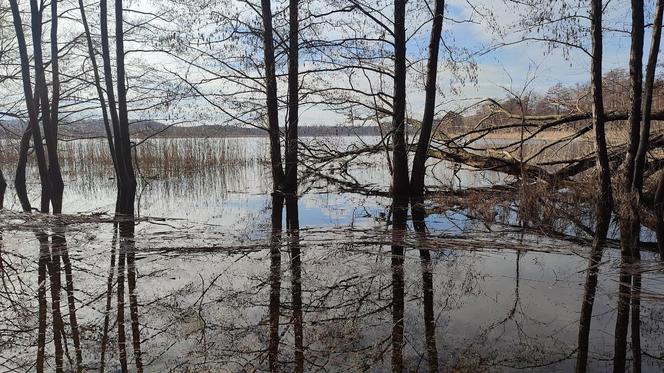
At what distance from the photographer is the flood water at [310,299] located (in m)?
3.27

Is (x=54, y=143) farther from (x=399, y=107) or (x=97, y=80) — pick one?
(x=399, y=107)

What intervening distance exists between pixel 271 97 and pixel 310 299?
810 centimetres

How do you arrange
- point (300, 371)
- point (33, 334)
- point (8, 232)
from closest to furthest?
point (300, 371)
point (33, 334)
point (8, 232)

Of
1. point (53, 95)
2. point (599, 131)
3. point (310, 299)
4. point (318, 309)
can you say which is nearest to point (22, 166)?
point (53, 95)

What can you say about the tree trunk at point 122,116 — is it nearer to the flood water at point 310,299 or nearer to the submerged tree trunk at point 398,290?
→ the flood water at point 310,299

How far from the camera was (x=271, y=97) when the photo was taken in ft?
38.3

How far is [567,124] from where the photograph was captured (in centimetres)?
1188

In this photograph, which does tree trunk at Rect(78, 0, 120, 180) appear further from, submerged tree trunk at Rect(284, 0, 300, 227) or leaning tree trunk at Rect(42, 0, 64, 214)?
submerged tree trunk at Rect(284, 0, 300, 227)

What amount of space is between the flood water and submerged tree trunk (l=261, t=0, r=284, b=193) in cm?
391

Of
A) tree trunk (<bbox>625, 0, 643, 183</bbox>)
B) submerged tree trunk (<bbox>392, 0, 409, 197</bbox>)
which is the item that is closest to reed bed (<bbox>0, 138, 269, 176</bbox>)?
submerged tree trunk (<bbox>392, 0, 409, 197</bbox>)

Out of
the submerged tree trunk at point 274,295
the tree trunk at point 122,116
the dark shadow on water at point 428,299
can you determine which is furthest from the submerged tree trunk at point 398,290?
the tree trunk at point 122,116

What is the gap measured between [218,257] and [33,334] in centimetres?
238

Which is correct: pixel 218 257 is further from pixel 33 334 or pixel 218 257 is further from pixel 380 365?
pixel 380 365

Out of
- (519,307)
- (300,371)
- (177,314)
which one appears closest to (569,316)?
(519,307)
